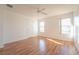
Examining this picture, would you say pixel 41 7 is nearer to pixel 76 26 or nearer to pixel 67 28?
pixel 67 28

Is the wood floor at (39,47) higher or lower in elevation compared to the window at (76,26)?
lower

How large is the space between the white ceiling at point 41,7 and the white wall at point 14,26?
0.31 feet

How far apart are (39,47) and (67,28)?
2.31ft

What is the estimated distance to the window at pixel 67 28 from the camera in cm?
283

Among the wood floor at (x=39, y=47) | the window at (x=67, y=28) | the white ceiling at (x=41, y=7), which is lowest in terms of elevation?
the wood floor at (x=39, y=47)

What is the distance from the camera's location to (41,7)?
2.84 m

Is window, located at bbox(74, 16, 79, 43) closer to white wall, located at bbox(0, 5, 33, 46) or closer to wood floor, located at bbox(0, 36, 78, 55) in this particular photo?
wood floor, located at bbox(0, 36, 78, 55)

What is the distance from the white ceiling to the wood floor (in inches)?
20.7

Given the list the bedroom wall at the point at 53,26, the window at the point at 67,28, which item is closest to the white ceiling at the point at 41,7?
the bedroom wall at the point at 53,26

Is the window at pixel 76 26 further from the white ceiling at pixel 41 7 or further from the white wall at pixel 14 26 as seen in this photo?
the white wall at pixel 14 26

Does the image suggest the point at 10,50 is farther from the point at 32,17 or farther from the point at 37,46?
the point at 32,17

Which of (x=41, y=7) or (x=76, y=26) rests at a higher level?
(x=41, y=7)

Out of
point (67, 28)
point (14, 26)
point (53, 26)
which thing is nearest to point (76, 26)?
point (67, 28)

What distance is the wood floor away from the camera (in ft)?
9.32
